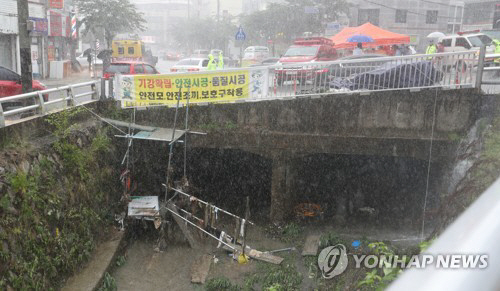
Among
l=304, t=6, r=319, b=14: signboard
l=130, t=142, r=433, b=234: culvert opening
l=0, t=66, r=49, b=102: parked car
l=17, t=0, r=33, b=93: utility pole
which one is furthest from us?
l=304, t=6, r=319, b=14: signboard

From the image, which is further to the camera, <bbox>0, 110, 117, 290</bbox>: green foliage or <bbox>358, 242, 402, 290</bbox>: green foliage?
<bbox>0, 110, 117, 290</bbox>: green foliage

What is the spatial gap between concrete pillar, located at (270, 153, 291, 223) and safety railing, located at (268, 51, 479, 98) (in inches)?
83.4

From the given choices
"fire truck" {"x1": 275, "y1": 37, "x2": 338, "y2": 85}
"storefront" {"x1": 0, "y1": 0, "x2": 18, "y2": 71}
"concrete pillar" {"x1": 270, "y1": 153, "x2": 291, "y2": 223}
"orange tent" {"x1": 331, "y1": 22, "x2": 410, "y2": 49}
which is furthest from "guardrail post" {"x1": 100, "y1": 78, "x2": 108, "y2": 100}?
"orange tent" {"x1": 331, "y1": 22, "x2": 410, "y2": 49}

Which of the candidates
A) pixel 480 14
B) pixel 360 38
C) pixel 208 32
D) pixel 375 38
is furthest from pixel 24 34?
pixel 208 32

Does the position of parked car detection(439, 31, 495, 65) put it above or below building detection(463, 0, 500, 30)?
below

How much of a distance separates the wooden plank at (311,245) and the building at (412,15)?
3219 cm

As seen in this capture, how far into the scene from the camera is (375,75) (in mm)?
11211

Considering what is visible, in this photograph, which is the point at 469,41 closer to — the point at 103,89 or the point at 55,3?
the point at 103,89

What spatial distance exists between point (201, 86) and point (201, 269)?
4.53 m

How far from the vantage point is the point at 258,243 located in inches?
464

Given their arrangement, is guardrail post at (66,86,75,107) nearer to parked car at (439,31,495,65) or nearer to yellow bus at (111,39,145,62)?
parked car at (439,31,495,65)

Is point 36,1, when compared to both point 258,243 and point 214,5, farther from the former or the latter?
point 214,5

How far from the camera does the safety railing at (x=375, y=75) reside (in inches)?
430

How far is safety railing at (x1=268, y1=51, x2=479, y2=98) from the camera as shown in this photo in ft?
35.9
